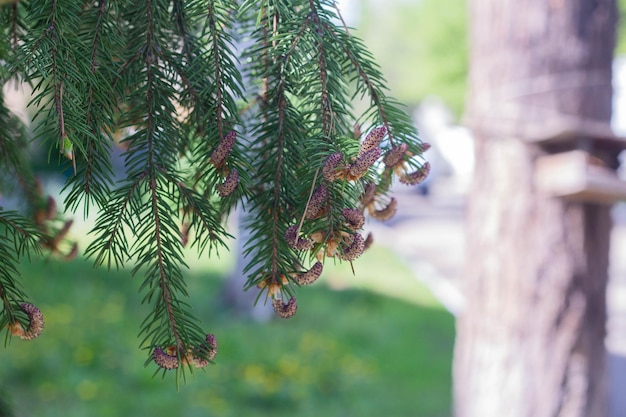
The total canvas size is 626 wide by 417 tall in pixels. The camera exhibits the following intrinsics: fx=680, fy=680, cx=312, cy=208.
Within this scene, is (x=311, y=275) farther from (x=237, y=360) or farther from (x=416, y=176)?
(x=237, y=360)

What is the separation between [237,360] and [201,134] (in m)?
3.90

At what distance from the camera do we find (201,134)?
96cm

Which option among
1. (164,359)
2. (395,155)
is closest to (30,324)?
(164,359)

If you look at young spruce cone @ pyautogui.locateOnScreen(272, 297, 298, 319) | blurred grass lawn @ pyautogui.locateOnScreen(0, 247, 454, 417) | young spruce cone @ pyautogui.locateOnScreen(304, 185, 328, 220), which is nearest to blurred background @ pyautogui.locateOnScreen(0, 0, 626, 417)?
blurred grass lawn @ pyautogui.locateOnScreen(0, 247, 454, 417)

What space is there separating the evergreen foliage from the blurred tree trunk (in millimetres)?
1485

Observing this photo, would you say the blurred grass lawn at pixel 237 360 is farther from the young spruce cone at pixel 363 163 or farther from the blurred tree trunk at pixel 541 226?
the young spruce cone at pixel 363 163

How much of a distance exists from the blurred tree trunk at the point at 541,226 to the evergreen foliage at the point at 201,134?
58.4 inches

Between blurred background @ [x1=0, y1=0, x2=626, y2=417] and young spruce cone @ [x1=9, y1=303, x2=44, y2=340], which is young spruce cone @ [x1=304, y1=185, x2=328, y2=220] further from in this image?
blurred background @ [x1=0, y1=0, x2=626, y2=417]

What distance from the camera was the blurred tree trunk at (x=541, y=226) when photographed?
7.60 feet

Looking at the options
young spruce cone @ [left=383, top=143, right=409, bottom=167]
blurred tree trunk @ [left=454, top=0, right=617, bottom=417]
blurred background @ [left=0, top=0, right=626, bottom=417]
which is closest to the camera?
young spruce cone @ [left=383, top=143, right=409, bottom=167]

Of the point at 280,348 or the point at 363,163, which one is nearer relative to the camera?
the point at 363,163

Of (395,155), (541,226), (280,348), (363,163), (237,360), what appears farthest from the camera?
(280,348)

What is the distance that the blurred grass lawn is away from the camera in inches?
156

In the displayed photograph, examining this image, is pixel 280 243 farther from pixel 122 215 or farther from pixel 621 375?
pixel 621 375
